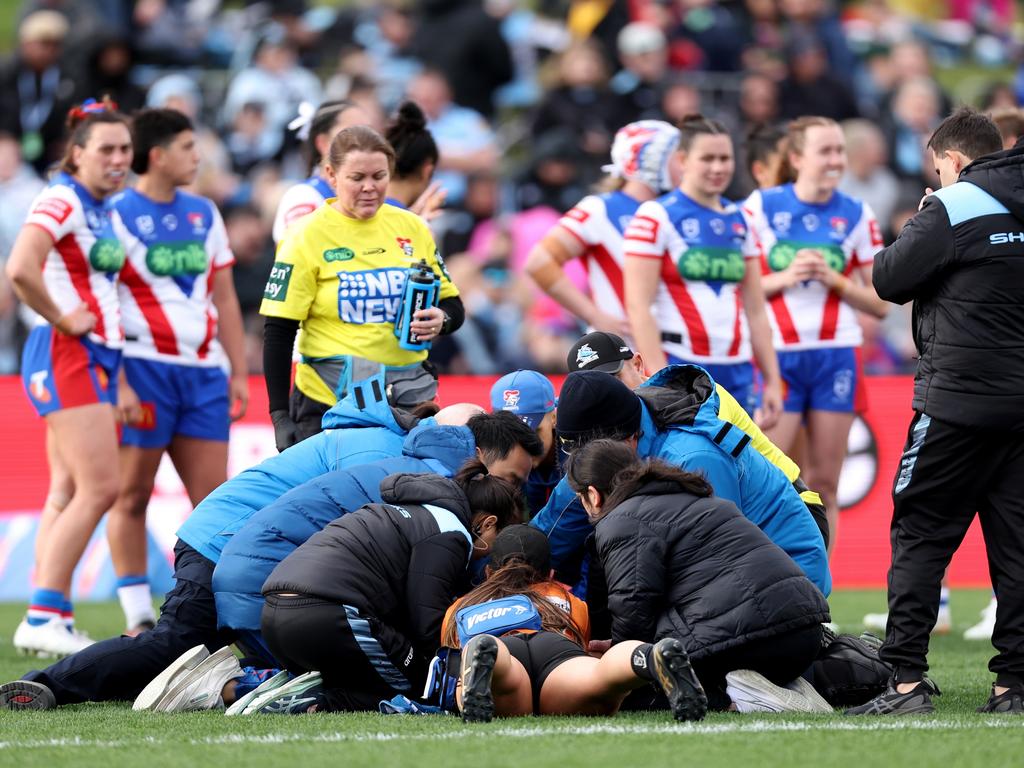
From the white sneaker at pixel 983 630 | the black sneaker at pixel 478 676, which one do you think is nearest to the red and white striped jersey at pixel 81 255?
the black sneaker at pixel 478 676

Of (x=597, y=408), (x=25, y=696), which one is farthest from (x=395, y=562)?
(x=25, y=696)

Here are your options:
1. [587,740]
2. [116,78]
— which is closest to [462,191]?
[116,78]

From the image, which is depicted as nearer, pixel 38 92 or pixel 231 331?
pixel 231 331

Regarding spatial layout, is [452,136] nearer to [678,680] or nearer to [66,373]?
[66,373]

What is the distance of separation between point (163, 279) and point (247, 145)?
7.61 m

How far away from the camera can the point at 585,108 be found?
15867mm

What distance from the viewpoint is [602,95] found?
15945 mm

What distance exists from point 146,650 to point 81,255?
2.86 meters

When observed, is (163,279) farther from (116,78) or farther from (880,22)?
(880,22)

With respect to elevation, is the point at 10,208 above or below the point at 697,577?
above

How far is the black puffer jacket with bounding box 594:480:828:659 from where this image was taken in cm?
576

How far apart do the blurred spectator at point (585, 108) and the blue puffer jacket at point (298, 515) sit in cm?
940

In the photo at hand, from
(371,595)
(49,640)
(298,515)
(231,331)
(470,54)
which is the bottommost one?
(49,640)

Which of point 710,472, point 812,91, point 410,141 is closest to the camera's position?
point 710,472
